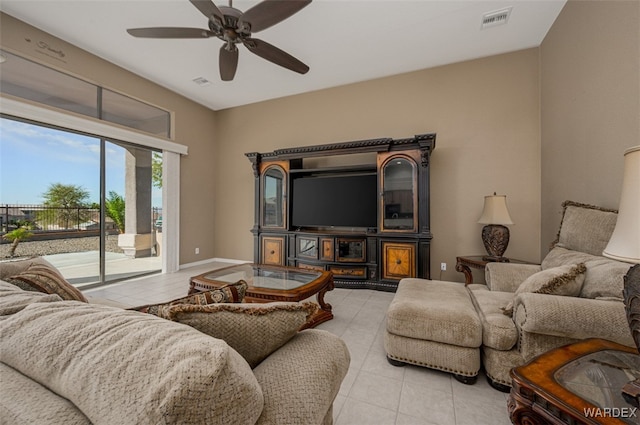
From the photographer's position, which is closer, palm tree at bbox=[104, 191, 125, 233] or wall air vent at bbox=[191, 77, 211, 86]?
palm tree at bbox=[104, 191, 125, 233]

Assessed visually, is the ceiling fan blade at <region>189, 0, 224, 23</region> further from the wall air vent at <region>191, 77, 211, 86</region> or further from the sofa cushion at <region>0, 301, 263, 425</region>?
the wall air vent at <region>191, 77, 211, 86</region>

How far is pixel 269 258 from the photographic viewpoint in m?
4.28

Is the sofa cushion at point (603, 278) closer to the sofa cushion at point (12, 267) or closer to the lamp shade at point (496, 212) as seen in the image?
the lamp shade at point (496, 212)

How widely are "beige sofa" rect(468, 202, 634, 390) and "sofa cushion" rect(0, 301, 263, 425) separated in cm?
156

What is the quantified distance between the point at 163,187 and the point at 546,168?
5595mm

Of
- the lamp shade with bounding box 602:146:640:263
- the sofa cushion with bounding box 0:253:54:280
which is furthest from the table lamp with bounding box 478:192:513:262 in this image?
the sofa cushion with bounding box 0:253:54:280

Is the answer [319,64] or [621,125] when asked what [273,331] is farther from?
[319,64]

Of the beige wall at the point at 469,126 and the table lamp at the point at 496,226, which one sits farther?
the table lamp at the point at 496,226

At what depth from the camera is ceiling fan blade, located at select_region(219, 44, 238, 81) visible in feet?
8.10

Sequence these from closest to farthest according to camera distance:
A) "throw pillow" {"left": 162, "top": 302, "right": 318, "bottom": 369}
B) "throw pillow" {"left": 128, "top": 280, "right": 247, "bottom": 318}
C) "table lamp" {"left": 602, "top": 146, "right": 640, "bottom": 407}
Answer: "throw pillow" {"left": 162, "top": 302, "right": 318, "bottom": 369} → "table lamp" {"left": 602, "top": 146, "right": 640, "bottom": 407} → "throw pillow" {"left": 128, "top": 280, "right": 247, "bottom": 318}

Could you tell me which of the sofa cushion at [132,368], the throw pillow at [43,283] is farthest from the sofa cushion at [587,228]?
the throw pillow at [43,283]

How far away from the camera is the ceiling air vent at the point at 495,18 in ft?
9.08

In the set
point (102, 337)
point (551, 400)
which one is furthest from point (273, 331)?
point (551, 400)

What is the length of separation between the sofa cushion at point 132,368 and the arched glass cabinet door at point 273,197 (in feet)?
11.7
